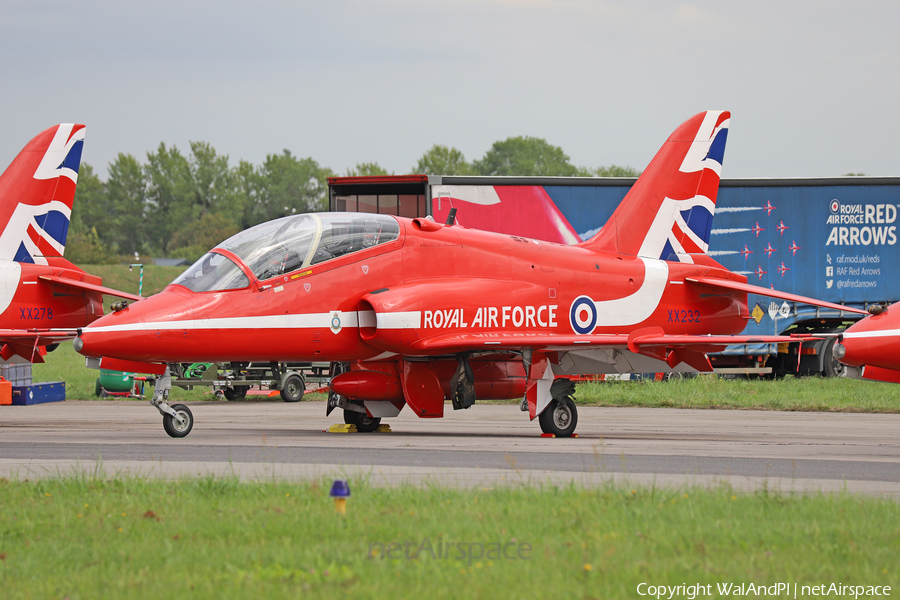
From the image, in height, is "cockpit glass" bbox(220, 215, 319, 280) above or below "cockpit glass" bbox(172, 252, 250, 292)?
above

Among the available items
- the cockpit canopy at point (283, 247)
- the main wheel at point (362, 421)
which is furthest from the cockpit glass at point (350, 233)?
the main wheel at point (362, 421)

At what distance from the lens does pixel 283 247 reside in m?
12.0

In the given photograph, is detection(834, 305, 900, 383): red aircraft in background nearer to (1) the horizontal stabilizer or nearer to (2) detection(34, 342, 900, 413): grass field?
(2) detection(34, 342, 900, 413): grass field

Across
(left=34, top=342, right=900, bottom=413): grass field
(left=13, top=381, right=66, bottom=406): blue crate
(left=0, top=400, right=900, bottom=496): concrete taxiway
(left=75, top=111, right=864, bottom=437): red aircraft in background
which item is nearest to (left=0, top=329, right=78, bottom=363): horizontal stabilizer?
(left=0, top=400, right=900, bottom=496): concrete taxiway

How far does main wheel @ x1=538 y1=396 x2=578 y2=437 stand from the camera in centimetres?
1276

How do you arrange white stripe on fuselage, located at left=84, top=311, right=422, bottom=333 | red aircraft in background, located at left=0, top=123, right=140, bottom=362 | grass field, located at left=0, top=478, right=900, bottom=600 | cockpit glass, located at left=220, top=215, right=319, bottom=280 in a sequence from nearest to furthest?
grass field, located at left=0, top=478, right=900, bottom=600, white stripe on fuselage, located at left=84, top=311, right=422, bottom=333, cockpit glass, located at left=220, top=215, right=319, bottom=280, red aircraft in background, located at left=0, top=123, right=140, bottom=362

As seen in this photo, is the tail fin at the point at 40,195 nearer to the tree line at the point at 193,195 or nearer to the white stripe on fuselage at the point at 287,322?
the white stripe on fuselage at the point at 287,322

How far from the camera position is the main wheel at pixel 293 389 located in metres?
23.9

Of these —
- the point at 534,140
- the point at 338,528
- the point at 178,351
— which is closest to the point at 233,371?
the point at 178,351

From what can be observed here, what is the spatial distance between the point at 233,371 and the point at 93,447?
44.0ft

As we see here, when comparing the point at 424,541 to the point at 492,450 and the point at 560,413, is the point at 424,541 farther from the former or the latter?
the point at 560,413

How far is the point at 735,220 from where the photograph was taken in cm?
2431

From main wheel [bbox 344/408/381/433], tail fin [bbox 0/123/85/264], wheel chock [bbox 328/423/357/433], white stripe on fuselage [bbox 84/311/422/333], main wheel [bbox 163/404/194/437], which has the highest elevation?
tail fin [bbox 0/123/85/264]

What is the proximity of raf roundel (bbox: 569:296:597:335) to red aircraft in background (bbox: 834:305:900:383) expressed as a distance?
3.98m
